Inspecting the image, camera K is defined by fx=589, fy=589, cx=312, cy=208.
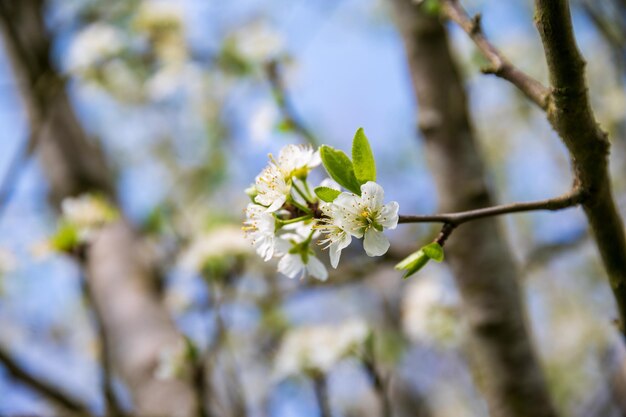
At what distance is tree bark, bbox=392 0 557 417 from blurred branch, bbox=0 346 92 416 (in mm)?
→ 883

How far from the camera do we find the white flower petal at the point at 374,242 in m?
0.52

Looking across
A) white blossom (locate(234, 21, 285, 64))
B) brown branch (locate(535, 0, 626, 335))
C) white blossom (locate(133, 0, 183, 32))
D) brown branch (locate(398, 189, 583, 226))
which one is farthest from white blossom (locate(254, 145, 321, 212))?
white blossom (locate(133, 0, 183, 32))

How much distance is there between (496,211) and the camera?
47 centimetres

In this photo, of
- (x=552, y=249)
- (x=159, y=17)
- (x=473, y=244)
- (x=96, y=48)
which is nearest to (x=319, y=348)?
(x=473, y=244)

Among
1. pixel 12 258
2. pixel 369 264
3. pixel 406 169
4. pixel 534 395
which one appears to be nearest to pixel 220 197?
pixel 406 169

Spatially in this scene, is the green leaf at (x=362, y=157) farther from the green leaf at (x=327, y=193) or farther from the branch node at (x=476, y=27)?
the branch node at (x=476, y=27)

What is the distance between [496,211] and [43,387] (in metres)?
1.22

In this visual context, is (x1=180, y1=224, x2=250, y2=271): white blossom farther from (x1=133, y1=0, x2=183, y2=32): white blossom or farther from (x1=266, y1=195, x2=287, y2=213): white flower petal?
(x1=133, y1=0, x2=183, y2=32): white blossom

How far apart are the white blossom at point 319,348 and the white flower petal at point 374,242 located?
65cm

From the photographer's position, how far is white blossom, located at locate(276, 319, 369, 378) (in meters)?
1.19

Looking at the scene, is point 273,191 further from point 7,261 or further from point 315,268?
point 7,261

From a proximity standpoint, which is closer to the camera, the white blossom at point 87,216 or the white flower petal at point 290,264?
the white flower petal at point 290,264

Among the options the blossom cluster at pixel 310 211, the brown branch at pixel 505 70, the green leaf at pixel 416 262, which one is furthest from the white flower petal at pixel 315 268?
the brown branch at pixel 505 70

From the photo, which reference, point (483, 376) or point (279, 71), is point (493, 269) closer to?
point (483, 376)
